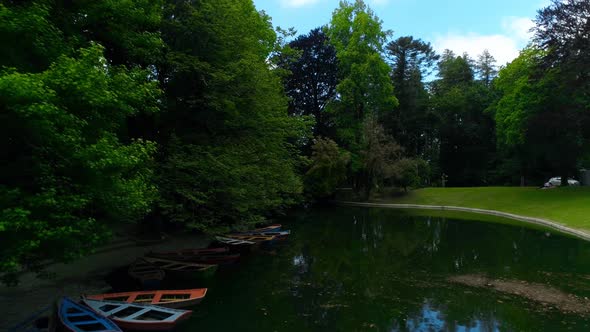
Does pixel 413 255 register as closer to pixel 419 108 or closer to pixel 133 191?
pixel 133 191

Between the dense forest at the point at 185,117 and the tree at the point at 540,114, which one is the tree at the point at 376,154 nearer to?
the dense forest at the point at 185,117

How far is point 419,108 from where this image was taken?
2343 inches

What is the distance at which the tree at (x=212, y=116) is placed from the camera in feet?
49.8

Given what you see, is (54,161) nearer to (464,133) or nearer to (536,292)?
(536,292)

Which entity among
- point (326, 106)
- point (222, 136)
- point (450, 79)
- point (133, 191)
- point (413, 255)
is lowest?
point (413, 255)

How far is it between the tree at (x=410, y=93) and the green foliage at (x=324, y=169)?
16713 millimetres

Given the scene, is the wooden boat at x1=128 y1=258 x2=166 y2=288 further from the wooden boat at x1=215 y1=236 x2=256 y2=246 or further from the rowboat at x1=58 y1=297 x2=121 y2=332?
the wooden boat at x1=215 y1=236 x2=256 y2=246

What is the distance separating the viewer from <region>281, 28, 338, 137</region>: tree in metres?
49.9

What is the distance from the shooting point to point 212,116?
1684 centimetres

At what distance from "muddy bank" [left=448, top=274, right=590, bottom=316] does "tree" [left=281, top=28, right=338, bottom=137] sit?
37309 millimetres

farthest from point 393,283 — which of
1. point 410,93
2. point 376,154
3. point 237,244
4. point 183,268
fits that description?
point 410,93

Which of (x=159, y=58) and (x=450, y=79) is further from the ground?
(x=450, y=79)

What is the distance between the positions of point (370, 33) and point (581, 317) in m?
42.8

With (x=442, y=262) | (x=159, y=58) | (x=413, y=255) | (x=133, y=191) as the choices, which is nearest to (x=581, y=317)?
(x=442, y=262)
